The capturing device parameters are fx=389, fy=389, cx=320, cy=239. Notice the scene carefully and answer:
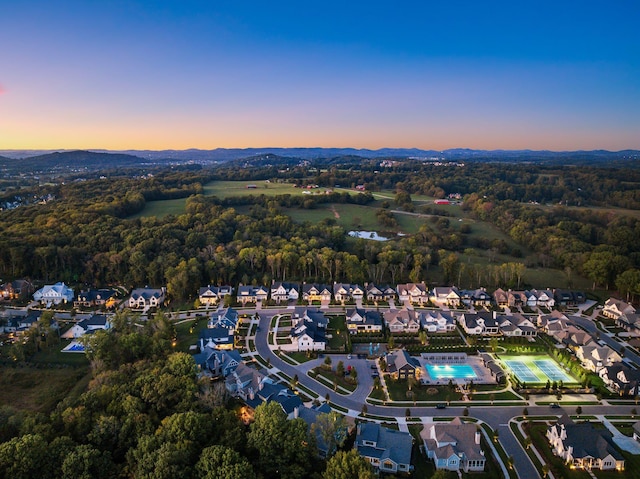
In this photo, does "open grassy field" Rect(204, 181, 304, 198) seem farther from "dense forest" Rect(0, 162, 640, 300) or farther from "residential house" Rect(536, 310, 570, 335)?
"residential house" Rect(536, 310, 570, 335)

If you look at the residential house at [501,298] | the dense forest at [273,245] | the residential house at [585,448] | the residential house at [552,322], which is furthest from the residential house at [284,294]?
the residential house at [585,448]

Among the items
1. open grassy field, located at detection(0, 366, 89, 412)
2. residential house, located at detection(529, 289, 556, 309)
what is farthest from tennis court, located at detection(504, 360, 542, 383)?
open grassy field, located at detection(0, 366, 89, 412)

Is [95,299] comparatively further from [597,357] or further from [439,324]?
[597,357]

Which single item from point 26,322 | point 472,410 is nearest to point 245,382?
point 472,410

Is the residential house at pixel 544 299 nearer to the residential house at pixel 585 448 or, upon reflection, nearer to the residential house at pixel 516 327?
the residential house at pixel 516 327

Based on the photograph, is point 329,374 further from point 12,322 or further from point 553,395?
point 12,322

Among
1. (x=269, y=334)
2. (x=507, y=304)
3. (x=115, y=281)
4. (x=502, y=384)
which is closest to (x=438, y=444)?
(x=502, y=384)
